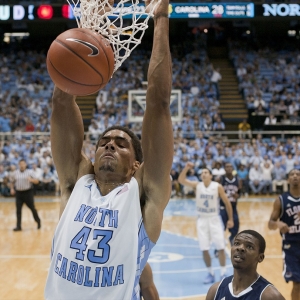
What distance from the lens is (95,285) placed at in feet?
7.63

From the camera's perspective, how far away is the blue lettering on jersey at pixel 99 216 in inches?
94.4

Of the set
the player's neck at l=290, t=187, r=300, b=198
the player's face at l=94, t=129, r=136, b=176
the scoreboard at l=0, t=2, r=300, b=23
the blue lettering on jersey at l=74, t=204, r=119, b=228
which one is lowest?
the player's neck at l=290, t=187, r=300, b=198

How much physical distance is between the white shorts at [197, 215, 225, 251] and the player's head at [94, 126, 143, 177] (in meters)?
4.80

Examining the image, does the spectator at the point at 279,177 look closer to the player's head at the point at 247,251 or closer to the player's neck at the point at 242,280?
the player's head at the point at 247,251

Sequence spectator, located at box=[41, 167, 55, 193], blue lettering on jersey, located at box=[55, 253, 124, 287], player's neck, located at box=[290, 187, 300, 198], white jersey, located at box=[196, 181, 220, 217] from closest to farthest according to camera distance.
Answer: blue lettering on jersey, located at box=[55, 253, 124, 287] → player's neck, located at box=[290, 187, 300, 198] → white jersey, located at box=[196, 181, 220, 217] → spectator, located at box=[41, 167, 55, 193]

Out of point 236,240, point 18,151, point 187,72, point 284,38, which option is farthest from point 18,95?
point 236,240

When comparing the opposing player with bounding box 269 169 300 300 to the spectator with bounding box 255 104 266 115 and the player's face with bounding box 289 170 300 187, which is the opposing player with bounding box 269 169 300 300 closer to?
the player's face with bounding box 289 170 300 187

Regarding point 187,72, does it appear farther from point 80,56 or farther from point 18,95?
point 80,56

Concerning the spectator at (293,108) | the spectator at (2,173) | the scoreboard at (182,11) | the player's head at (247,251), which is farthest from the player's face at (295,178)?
the scoreboard at (182,11)

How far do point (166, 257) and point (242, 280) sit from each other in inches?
197

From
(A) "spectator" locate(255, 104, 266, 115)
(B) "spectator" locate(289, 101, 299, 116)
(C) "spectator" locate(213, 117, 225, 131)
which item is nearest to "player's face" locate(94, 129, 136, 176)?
(C) "spectator" locate(213, 117, 225, 131)

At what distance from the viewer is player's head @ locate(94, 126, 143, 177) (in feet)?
8.46

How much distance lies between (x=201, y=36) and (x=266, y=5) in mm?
5189

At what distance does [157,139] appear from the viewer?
2.44m
